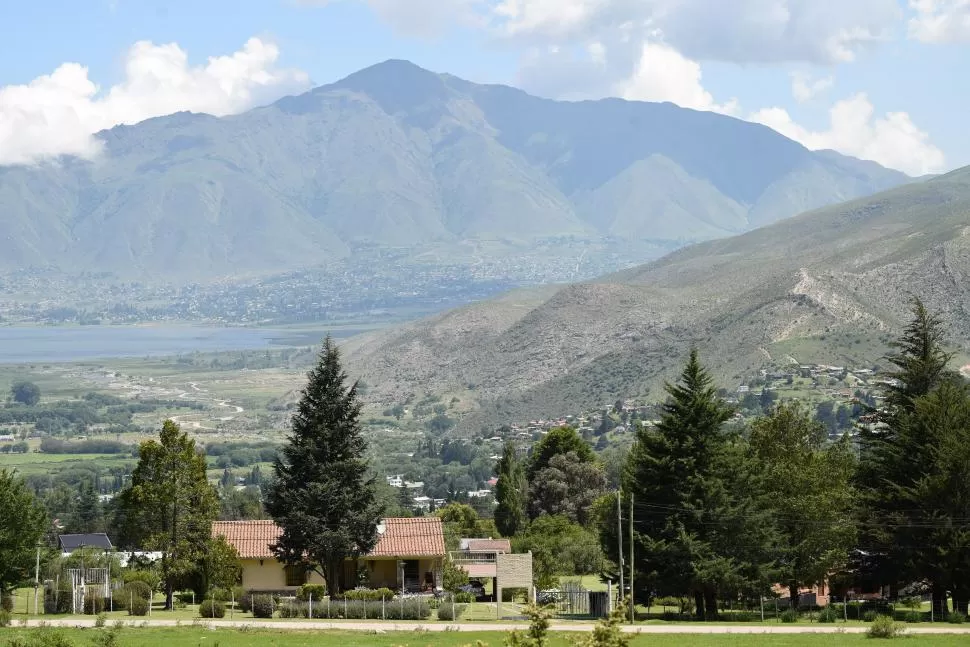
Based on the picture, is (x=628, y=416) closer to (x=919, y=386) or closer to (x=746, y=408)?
(x=746, y=408)

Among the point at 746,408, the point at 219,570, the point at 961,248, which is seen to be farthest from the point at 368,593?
the point at 961,248

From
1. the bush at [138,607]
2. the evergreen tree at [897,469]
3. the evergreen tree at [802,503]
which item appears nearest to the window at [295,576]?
the bush at [138,607]

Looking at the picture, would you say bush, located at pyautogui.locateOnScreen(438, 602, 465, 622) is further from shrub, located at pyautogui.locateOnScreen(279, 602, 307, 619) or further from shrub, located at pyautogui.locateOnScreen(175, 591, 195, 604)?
shrub, located at pyautogui.locateOnScreen(175, 591, 195, 604)

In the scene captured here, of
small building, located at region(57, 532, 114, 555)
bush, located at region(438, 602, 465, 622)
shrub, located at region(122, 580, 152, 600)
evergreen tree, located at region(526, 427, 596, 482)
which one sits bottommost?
bush, located at region(438, 602, 465, 622)

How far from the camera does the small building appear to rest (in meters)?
88.9

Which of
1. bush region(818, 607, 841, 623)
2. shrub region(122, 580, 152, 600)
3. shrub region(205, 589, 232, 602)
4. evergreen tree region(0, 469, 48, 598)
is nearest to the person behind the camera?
bush region(818, 607, 841, 623)

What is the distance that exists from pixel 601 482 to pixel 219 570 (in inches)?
1650

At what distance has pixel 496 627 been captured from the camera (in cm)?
4266

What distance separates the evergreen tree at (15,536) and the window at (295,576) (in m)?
9.48

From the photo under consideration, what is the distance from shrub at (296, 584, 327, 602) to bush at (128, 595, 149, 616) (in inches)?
202

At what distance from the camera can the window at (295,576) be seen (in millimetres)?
55375

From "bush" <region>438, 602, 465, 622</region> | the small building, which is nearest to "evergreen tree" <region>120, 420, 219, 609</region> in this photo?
"bush" <region>438, 602, 465, 622</region>

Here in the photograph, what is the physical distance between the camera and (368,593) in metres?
48.6

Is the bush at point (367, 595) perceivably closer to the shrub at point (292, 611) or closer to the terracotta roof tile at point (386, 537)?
the shrub at point (292, 611)
